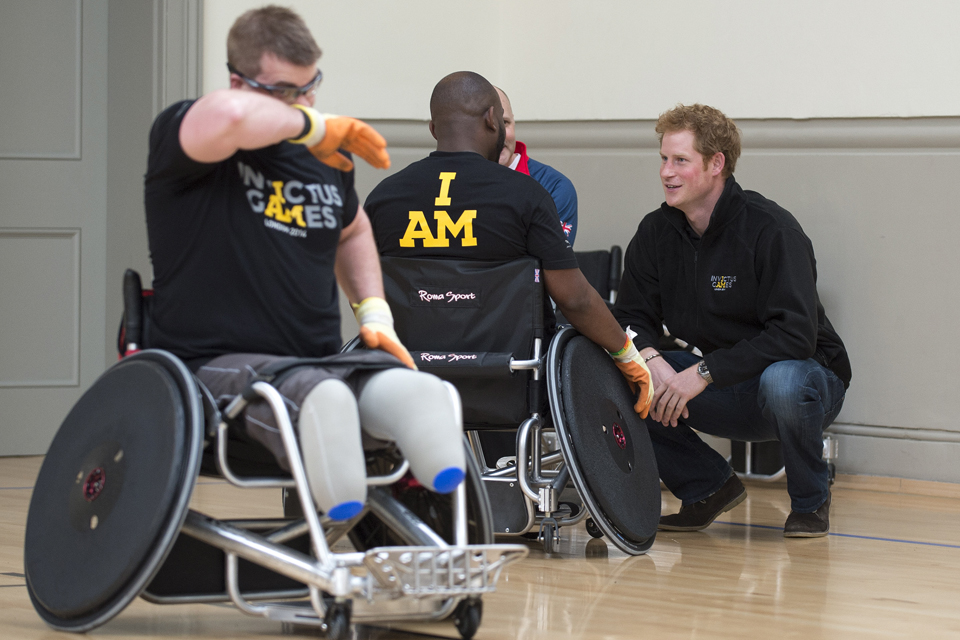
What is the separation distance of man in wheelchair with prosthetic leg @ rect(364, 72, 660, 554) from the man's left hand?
0.37m

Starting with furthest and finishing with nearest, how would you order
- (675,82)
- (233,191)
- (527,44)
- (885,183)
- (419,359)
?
(527,44), (675,82), (885,183), (419,359), (233,191)

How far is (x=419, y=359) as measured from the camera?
8.38 ft

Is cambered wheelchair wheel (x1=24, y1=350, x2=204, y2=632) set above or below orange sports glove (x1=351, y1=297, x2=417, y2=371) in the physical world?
below

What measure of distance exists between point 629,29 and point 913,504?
206 centimetres

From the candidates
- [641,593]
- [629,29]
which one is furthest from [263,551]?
[629,29]

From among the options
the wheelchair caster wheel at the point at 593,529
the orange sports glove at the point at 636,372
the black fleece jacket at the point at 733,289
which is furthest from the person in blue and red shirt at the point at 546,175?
the wheelchair caster wheel at the point at 593,529

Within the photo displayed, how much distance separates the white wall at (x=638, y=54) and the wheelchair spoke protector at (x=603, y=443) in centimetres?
187

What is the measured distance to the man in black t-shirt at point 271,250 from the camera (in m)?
1.71

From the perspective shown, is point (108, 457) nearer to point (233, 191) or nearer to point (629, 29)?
point (233, 191)

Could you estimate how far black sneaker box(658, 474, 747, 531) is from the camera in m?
3.07

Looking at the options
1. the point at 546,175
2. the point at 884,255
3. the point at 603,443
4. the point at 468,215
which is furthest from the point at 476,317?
the point at 884,255

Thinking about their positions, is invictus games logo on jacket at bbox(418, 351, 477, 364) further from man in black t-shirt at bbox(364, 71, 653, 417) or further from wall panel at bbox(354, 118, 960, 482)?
wall panel at bbox(354, 118, 960, 482)

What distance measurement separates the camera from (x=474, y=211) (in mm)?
2588

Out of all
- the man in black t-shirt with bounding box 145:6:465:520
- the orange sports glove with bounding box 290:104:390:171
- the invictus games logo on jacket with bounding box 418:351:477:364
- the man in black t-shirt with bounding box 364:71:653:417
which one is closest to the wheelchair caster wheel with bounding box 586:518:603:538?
the man in black t-shirt with bounding box 364:71:653:417
